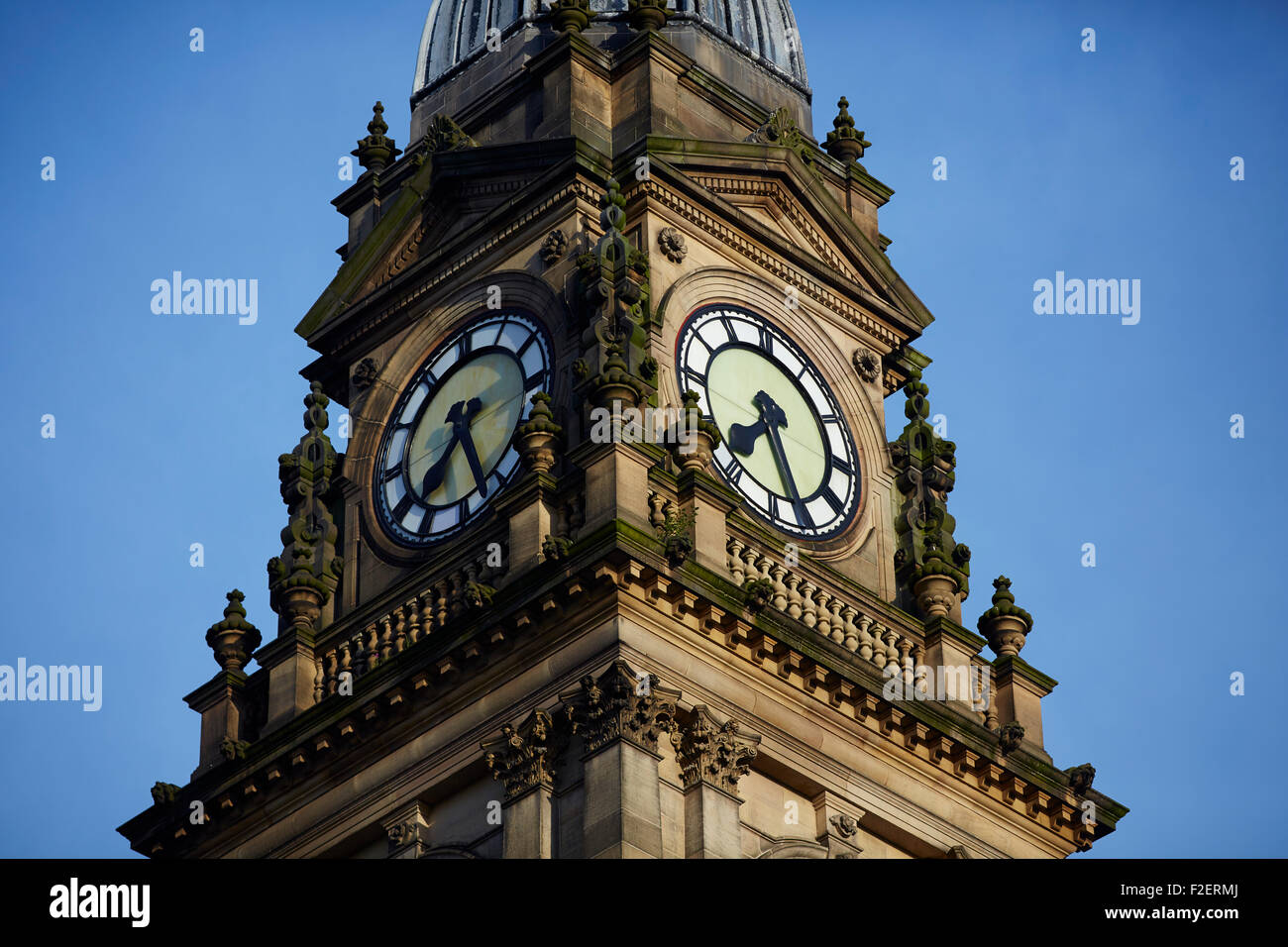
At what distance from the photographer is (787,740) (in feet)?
146

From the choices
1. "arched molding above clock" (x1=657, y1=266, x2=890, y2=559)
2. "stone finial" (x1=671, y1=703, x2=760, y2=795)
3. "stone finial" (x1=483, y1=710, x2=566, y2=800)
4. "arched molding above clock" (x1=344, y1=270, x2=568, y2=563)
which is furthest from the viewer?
"arched molding above clock" (x1=344, y1=270, x2=568, y2=563)

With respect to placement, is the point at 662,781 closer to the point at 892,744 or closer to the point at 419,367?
the point at 892,744

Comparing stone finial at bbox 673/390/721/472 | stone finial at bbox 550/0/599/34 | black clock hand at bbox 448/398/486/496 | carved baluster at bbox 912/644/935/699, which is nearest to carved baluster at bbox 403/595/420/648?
black clock hand at bbox 448/398/486/496

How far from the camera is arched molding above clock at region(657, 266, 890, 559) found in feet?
159

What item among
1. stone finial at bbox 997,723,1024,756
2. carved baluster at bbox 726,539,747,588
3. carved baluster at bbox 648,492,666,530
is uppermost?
carved baluster at bbox 648,492,666,530

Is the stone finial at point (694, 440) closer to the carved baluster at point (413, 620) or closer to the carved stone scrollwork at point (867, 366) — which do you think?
the carved baluster at point (413, 620)

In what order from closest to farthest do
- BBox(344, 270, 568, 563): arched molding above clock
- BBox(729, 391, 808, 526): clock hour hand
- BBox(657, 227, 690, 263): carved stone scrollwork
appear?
BBox(729, 391, 808, 526): clock hour hand, BBox(344, 270, 568, 563): arched molding above clock, BBox(657, 227, 690, 263): carved stone scrollwork

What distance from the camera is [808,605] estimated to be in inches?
1827

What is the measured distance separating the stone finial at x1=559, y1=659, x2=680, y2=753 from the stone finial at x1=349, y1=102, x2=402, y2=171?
13136 mm

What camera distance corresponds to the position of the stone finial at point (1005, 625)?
48438 millimetres

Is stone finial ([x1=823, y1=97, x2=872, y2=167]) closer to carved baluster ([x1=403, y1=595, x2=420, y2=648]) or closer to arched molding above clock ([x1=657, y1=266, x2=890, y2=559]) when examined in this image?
arched molding above clock ([x1=657, y1=266, x2=890, y2=559])

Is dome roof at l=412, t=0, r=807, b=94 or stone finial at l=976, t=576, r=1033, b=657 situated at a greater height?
dome roof at l=412, t=0, r=807, b=94

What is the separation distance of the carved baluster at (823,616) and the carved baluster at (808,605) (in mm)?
39
